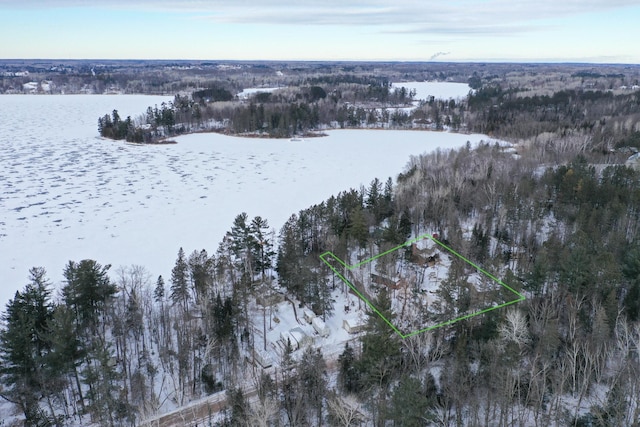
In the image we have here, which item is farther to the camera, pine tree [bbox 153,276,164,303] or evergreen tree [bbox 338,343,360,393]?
pine tree [bbox 153,276,164,303]

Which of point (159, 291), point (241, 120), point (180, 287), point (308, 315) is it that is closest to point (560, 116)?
point (241, 120)

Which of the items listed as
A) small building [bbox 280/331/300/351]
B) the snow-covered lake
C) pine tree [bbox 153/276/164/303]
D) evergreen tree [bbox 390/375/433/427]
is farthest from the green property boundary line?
pine tree [bbox 153/276/164/303]

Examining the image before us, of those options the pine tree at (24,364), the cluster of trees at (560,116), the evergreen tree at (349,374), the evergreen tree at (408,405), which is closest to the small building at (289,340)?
the evergreen tree at (349,374)

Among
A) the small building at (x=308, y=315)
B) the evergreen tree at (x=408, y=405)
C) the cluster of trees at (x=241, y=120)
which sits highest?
the cluster of trees at (x=241, y=120)

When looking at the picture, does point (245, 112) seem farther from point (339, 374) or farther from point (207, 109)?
point (339, 374)

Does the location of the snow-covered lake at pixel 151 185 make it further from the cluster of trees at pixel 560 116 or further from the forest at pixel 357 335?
the cluster of trees at pixel 560 116

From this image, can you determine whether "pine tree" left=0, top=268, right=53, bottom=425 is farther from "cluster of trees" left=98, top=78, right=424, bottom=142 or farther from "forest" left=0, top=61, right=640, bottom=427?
"cluster of trees" left=98, top=78, right=424, bottom=142

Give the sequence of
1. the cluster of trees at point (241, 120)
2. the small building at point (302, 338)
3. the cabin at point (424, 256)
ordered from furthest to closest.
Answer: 1. the cluster of trees at point (241, 120)
2. the cabin at point (424, 256)
3. the small building at point (302, 338)
